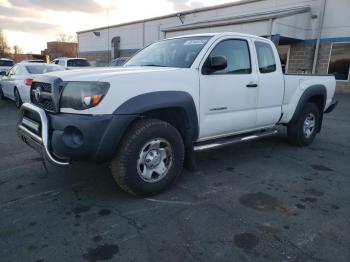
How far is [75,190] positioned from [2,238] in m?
1.08

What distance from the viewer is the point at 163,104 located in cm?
330

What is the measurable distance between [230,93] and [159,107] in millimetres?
1256

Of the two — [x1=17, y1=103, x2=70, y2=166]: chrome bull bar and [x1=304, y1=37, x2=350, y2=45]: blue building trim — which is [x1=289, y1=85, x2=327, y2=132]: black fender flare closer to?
[x1=17, y1=103, x2=70, y2=166]: chrome bull bar

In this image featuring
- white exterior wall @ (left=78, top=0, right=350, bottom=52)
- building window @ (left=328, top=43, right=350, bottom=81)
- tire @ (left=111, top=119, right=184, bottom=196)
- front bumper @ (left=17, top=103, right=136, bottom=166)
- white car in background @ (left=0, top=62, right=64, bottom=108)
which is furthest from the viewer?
building window @ (left=328, top=43, right=350, bottom=81)

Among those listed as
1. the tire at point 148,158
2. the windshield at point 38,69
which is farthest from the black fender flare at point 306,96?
the windshield at point 38,69

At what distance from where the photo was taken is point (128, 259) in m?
2.41

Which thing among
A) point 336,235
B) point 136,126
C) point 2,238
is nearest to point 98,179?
point 136,126

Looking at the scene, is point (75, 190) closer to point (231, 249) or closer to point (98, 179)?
point (98, 179)

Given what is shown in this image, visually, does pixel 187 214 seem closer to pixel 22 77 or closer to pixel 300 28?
pixel 22 77

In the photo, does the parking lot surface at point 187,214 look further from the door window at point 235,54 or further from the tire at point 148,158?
the door window at point 235,54

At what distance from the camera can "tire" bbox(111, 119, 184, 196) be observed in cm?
317

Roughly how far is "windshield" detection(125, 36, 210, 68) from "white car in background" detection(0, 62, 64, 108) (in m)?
5.30

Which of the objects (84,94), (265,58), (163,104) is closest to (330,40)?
(265,58)

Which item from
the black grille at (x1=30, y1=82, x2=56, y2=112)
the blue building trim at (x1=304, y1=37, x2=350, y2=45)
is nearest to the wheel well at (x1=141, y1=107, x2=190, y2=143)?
the black grille at (x1=30, y1=82, x2=56, y2=112)
